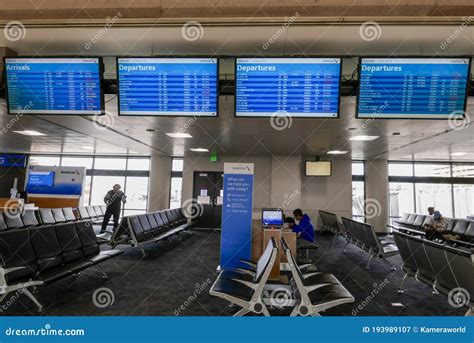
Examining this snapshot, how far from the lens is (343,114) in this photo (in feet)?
16.2

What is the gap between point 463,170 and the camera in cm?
1188

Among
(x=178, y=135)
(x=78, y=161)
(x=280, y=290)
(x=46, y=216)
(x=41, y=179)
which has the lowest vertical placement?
(x=280, y=290)

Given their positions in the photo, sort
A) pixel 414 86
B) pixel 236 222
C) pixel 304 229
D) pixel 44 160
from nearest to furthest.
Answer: pixel 414 86
pixel 236 222
pixel 304 229
pixel 44 160

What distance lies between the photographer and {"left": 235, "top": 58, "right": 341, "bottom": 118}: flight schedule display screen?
273cm

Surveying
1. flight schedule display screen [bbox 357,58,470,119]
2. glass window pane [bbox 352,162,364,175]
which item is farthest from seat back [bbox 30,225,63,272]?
glass window pane [bbox 352,162,364,175]

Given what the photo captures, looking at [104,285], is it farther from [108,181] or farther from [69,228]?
[108,181]

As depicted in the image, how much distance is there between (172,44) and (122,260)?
14.3ft

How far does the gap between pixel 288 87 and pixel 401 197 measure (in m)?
11.4

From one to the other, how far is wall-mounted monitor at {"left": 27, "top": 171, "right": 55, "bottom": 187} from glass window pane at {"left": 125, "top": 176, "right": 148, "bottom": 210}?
2872 millimetres

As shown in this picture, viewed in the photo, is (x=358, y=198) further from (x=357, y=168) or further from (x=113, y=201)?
(x=113, y=201)

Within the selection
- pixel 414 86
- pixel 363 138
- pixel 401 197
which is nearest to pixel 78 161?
pixel 363 138

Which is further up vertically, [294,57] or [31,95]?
[294,57]

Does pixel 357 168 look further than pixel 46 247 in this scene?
Yes

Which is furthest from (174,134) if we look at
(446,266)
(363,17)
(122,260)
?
(446,266)
